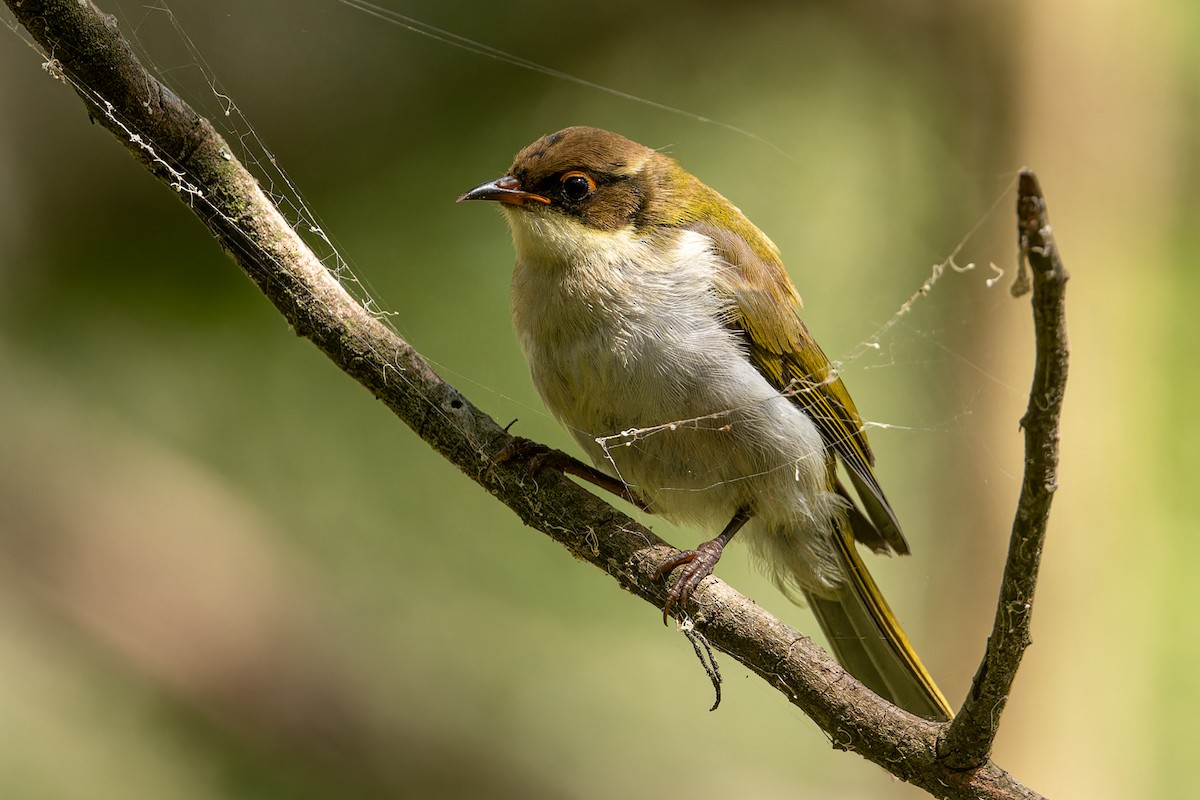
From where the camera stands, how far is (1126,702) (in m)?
5.18

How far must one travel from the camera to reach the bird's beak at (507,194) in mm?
2730

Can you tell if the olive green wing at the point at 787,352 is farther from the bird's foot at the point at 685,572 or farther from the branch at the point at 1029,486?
the branch at the point at 1029,486

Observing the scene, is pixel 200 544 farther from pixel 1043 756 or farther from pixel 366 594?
pixel 1043 756

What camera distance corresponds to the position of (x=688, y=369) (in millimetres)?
2660

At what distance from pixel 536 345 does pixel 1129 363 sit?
3.86 m

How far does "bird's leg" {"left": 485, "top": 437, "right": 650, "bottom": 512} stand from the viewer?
8.39 feet

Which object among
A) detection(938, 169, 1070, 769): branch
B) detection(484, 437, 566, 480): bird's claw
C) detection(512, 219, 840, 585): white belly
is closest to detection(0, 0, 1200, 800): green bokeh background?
detection(512, 219, 840, 585): white belly

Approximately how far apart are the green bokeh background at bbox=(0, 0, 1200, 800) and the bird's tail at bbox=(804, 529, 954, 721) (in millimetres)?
1318

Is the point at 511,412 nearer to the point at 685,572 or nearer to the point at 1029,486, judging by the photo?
the point at 685,572

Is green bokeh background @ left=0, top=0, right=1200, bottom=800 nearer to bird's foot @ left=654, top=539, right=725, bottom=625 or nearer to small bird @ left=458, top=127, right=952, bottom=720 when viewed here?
small bird @ left=458, top=127, right=952, bottom=720

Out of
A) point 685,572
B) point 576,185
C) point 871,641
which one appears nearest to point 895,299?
point 871,641

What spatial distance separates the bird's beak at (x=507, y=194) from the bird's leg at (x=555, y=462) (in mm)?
693

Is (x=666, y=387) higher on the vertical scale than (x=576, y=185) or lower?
lower

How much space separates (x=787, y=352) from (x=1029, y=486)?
128 cm
